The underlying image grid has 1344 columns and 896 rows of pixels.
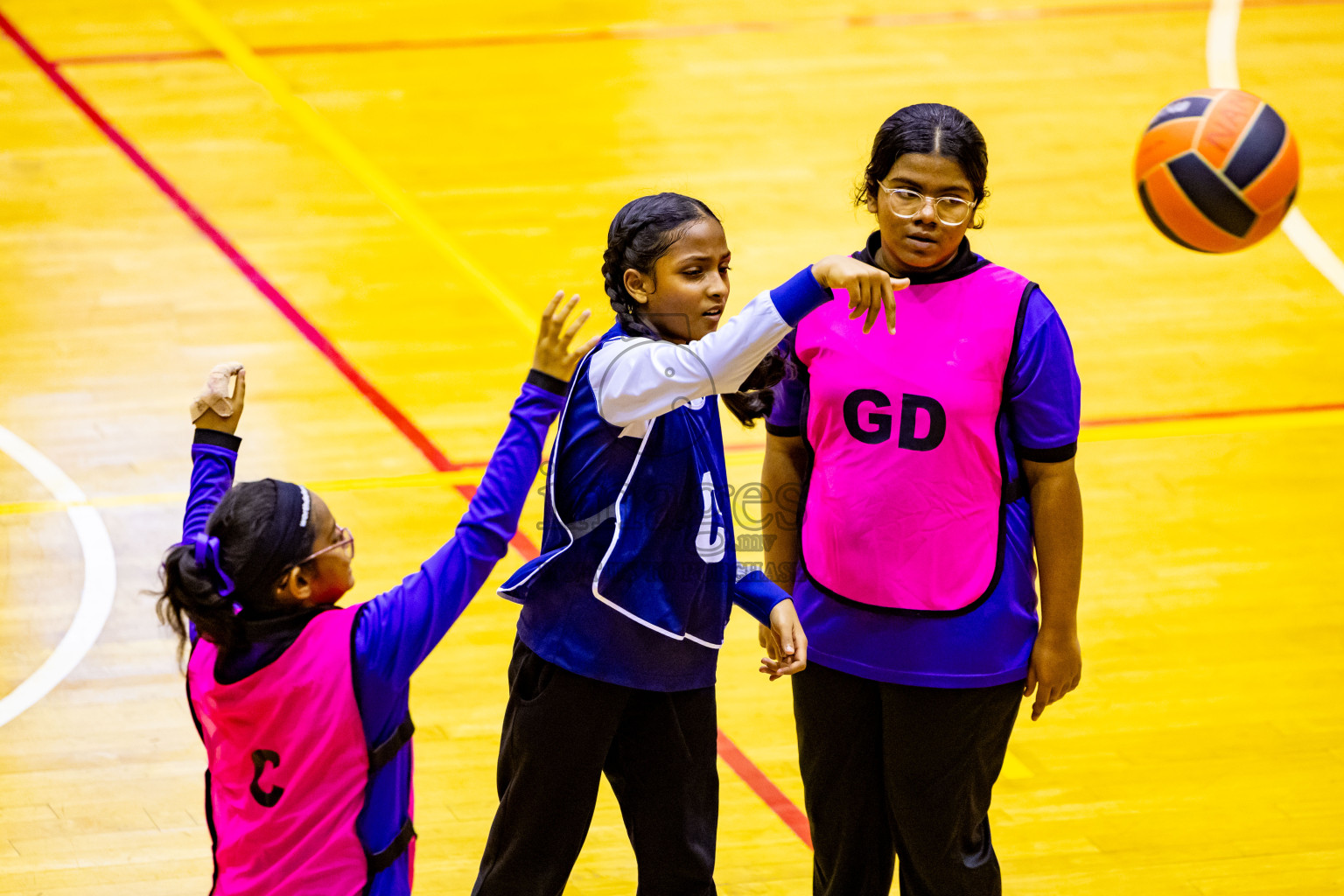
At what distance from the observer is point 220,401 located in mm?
2748

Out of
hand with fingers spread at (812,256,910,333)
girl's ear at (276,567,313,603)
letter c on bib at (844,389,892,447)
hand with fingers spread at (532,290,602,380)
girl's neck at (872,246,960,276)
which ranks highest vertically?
hand with fingers spread at (812,256,910,333)

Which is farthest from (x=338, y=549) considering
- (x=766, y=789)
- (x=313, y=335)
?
(x=313, y=335)

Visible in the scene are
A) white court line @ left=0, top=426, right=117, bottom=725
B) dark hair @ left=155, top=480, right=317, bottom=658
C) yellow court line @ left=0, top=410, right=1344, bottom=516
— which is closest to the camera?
dark hair @ left=155, top=480, right=317, bottom=658

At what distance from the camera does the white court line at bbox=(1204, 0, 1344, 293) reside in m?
6.61

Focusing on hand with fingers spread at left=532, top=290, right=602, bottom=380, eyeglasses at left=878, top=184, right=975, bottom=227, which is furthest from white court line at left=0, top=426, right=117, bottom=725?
eyeglasses at left=878, top=184, right=975, bottom=227

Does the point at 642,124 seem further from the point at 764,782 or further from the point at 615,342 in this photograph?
the point at 615,342

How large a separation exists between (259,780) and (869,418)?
1215mm

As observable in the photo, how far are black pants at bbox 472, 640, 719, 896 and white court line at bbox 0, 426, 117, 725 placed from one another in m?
1.99

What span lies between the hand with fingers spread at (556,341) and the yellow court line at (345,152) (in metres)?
3.69

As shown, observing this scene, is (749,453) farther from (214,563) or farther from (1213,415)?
(214,563)

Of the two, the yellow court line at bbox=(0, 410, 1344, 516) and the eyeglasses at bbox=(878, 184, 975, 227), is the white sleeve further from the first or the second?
the yellow court line at bbox=(0, 410, 1344, 516)

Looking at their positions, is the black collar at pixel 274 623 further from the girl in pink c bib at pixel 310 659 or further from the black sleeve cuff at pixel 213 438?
the black sleeve cuff at pixel 213 438

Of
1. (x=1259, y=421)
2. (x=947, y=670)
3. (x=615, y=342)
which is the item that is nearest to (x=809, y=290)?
(x=615, y=342)

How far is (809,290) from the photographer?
242cm
